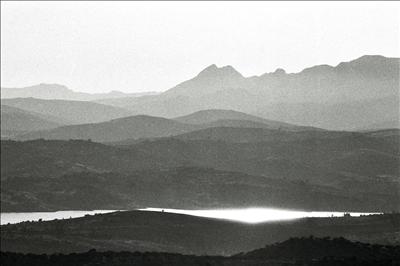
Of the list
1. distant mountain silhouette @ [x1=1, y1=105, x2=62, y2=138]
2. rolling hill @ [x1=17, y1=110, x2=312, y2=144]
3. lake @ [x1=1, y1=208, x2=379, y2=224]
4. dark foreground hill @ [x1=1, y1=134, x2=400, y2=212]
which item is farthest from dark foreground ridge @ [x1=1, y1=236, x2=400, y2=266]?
distant mountain silhouette @ [x1=1, y1=105, x2=62, y2=138]

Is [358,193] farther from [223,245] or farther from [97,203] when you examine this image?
[223,245]

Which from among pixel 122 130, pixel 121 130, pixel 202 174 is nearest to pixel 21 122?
pixel 121 130

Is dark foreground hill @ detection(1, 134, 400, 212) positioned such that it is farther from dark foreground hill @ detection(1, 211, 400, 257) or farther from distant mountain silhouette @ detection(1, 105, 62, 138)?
distant mountain silhouette @ detection(1, 105, 62, 138)

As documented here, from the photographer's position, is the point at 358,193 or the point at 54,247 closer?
the point at 54,247

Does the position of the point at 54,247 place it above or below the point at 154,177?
below

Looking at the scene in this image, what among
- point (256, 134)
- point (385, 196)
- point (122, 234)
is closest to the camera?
point (122, 234)

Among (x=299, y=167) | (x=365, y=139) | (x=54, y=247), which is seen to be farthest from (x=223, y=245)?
(x=365, y=139)
